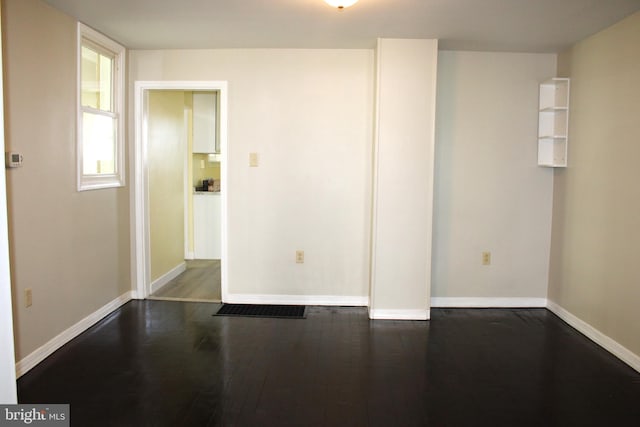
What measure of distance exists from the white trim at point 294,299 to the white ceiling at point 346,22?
2.24 meters

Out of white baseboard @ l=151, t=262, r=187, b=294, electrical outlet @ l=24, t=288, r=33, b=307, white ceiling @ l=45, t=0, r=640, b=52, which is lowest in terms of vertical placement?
white baseboard @ l=151, t=262, r=187, b=294

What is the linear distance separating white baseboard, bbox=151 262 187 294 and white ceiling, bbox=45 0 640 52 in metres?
2.29

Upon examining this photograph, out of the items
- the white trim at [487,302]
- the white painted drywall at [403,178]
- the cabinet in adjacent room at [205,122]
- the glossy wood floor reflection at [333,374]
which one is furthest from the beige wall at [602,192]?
the cabinet in adjacent room at [205,122]

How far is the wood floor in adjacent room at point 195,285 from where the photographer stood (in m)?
4.79

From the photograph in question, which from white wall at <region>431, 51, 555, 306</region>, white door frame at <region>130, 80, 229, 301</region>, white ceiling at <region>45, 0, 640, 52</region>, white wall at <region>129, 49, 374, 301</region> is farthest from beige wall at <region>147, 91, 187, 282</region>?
white wall at <region>431, 51, 555, 306</region>

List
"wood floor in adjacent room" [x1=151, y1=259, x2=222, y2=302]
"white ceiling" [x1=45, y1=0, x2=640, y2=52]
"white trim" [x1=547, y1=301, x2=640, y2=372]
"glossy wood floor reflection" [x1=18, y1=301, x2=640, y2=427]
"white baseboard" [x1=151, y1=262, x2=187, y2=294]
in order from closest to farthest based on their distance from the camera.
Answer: "glossy wood floor reflection" [x1=18, y1=301, x2=640, y2=427] < "white ceiling" [x1=45, y1=0, x2=640, y2=52] < "white trim" [x1=547, y1=301, x2=640, y2=372] < "wood floor in adjacent room" [x1=151, y1=259, x2=222, y2=302] < "white baseboard" [x1=151, y1=262, x2=187, y2=294]

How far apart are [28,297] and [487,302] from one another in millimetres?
3686

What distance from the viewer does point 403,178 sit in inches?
163

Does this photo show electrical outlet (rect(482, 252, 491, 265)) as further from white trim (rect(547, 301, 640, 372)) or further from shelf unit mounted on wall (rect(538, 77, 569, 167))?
shelf unit mounted on wall (rect(538, 77, 569, 167))

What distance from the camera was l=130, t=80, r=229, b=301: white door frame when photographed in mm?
4457

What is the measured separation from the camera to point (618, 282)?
11.5 ft

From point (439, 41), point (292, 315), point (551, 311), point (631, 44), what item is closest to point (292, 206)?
point (292, 315)

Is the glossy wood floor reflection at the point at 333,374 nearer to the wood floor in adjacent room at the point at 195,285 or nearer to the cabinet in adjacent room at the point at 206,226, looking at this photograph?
the wood floor in adjacent room at the point at 195,285

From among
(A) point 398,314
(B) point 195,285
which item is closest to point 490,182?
(A) point 398,314
